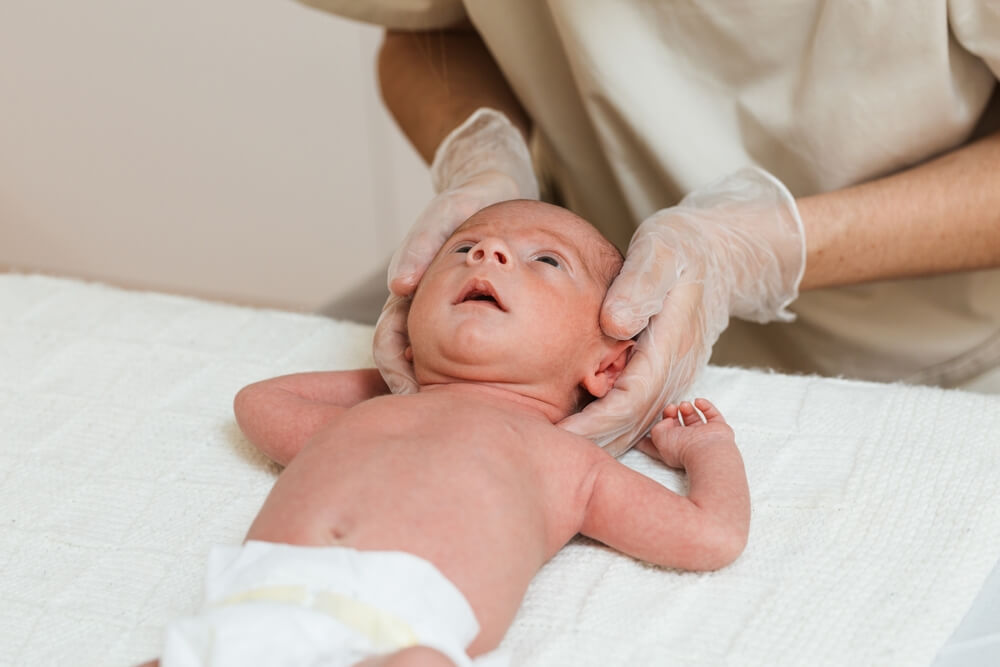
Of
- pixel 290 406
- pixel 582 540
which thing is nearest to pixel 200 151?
pixel 290 406

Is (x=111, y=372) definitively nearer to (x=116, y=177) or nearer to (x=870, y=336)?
(x=870, y=336)

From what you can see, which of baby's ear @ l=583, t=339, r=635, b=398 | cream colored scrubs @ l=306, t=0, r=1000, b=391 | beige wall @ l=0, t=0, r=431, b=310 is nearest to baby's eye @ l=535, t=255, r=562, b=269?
baby's ear @ l=583, t=339, r=635, b=398

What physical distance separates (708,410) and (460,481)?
14.3 inches

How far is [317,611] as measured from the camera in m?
0.75

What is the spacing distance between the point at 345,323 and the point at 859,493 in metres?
0.78

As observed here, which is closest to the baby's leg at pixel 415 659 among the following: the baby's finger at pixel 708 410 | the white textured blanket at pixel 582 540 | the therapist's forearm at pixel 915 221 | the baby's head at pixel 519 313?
the white textured blanket at pixel 582 540

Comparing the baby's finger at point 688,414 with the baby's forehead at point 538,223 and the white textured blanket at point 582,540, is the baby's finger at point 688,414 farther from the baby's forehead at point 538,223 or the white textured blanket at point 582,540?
the baby's forehead at point 538,223

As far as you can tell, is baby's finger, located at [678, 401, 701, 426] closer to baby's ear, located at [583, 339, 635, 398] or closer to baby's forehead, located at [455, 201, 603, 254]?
baby's ear, located at [583, 339, 635, 398]

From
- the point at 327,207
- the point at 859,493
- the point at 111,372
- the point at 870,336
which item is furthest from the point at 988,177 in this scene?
the point at 327,207

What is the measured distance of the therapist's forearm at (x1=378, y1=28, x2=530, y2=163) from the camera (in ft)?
5.39

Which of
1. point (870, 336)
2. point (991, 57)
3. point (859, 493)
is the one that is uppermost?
point (991, 57)

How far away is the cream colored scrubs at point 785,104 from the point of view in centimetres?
124

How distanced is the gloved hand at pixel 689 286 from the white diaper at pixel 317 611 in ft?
1.07

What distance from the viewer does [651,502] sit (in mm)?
937
